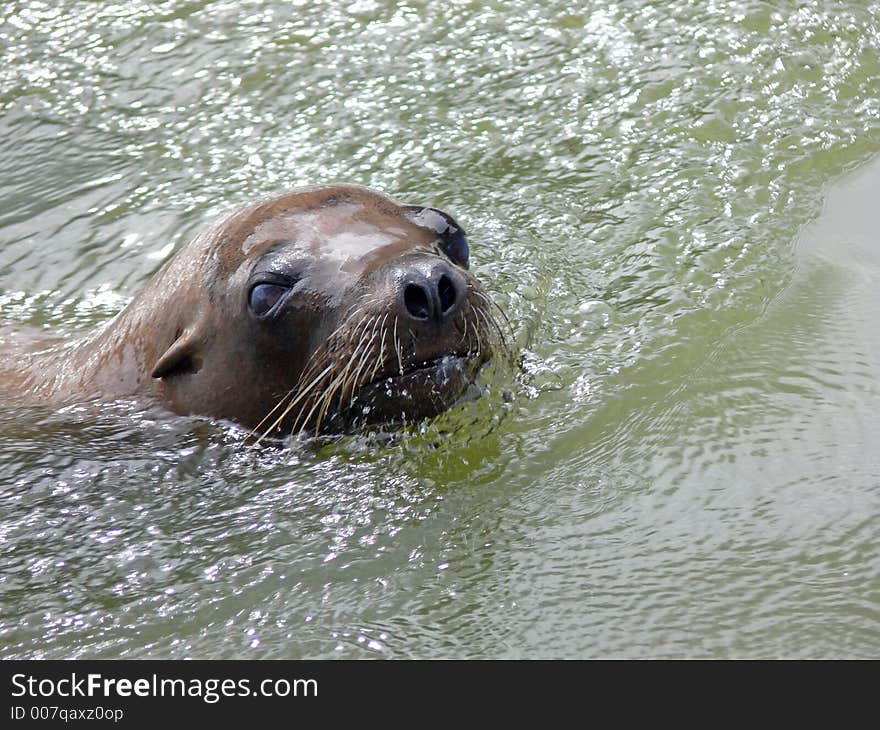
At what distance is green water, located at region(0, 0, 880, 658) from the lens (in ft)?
11.9

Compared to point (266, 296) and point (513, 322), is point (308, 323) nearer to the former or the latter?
point (266, 296)

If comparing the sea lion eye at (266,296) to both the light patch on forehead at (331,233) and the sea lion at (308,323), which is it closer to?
the sea lion at (308,323)

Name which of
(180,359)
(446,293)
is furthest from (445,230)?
(180,359)

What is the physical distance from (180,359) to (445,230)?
1.01 meters

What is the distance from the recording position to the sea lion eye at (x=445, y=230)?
4.69 m

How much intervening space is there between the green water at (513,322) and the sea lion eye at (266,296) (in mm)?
476

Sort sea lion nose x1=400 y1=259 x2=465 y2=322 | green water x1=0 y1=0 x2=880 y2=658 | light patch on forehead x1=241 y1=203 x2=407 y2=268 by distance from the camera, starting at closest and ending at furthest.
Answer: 1. green water x1=0 y1=0 x2=880 y2=658
2. sea lion nose x1=400 y1=259 x2=465 y2=322
3. light patch on forehead x1=241 y1=203 x2=407 y2=268

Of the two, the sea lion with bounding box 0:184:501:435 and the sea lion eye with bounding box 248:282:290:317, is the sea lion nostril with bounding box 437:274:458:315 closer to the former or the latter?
the sea lion with bounding box 0:184:501:435

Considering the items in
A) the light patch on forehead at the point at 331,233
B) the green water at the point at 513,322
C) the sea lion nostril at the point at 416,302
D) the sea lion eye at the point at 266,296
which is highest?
the light patch on forehead at the point at 331,233

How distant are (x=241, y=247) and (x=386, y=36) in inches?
134

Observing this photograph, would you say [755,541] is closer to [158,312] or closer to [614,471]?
[614,471]

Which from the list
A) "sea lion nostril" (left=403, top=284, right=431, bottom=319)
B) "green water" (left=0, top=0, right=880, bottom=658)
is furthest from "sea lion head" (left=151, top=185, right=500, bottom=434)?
"green water" (left=0, top=0, right=880, bottom=658)

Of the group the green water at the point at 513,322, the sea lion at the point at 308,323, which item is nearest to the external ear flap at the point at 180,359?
the sea lion at the point at 308,323

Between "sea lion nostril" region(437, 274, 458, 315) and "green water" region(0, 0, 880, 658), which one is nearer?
"green water" region(0, 0, 880, 658)
